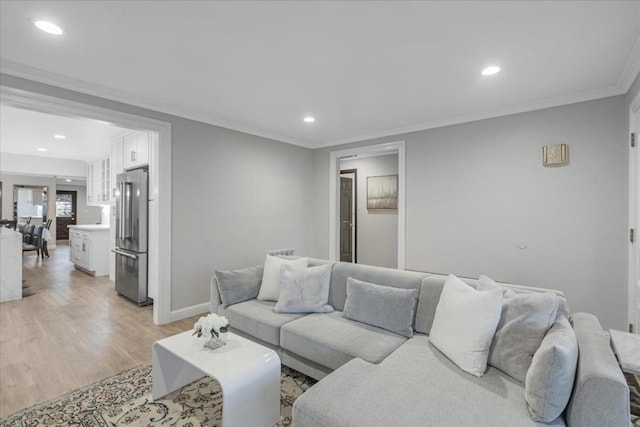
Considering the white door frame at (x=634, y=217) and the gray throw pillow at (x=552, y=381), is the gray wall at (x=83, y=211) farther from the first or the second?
the white door frame at (x=634, y=217)

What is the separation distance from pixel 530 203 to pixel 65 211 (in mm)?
14935

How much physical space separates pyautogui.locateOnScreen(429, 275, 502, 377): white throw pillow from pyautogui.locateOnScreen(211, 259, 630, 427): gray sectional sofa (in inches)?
2.4

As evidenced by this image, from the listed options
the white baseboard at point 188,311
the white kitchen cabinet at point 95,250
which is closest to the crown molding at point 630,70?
the white baseboard at point 188,311

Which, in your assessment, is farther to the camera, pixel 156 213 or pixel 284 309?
pixel 156 213

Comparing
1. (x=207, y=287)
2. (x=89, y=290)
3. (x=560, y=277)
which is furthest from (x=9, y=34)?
(x=560, y=277)

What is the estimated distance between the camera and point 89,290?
4820mm

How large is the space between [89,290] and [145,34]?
14.8 feet

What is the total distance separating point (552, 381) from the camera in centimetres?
123

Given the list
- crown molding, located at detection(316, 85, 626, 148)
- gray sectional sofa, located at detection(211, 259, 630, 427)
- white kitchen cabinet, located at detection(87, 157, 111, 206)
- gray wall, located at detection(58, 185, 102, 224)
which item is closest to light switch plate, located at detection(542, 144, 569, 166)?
crown molding, located at detection(316, 85, 626, 148)

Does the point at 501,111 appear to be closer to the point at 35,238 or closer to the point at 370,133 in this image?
the point at 370,133

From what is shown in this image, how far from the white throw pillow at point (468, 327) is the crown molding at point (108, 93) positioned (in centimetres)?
345

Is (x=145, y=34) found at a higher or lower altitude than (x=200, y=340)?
higher

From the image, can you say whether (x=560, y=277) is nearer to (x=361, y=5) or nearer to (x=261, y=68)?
(x=361, y=5)

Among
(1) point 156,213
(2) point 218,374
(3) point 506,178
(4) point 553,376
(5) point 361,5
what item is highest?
(5) point 361,5
